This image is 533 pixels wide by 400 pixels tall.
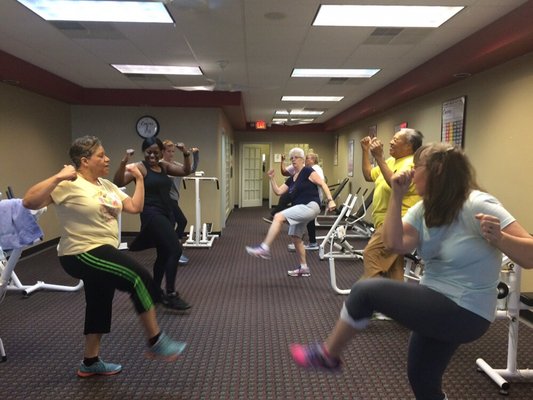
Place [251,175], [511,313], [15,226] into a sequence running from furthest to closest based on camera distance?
[251,175] < [15,226] < [511,313]

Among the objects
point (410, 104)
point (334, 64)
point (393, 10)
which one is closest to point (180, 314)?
point (393, 10)

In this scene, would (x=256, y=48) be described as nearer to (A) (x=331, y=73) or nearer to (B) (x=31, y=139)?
(A) (x=331, y=73)

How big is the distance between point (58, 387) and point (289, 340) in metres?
1.48

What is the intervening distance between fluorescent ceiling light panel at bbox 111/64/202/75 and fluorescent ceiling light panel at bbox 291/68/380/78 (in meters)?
1.39

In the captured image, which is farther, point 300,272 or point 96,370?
point 300,272

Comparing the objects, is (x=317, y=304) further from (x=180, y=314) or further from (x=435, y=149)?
(x=435, y=149)

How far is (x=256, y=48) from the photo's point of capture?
14.6 ft

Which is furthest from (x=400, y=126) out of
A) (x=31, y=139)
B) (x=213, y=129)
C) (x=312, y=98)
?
(x=31, y=139)

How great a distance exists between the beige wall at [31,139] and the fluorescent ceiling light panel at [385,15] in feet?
13.6

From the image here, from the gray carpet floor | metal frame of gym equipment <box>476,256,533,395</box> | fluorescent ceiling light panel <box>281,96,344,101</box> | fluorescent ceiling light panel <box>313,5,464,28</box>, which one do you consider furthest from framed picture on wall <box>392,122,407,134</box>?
metal frame of gym equipment <box>476,256,533,395</box>

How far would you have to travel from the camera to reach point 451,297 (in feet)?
4.40

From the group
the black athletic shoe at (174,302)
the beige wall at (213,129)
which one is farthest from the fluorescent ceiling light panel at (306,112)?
the black athletic shoe at (174,302)

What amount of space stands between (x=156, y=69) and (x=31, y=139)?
6.90 ft

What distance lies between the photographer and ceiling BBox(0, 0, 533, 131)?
339 centimetres
